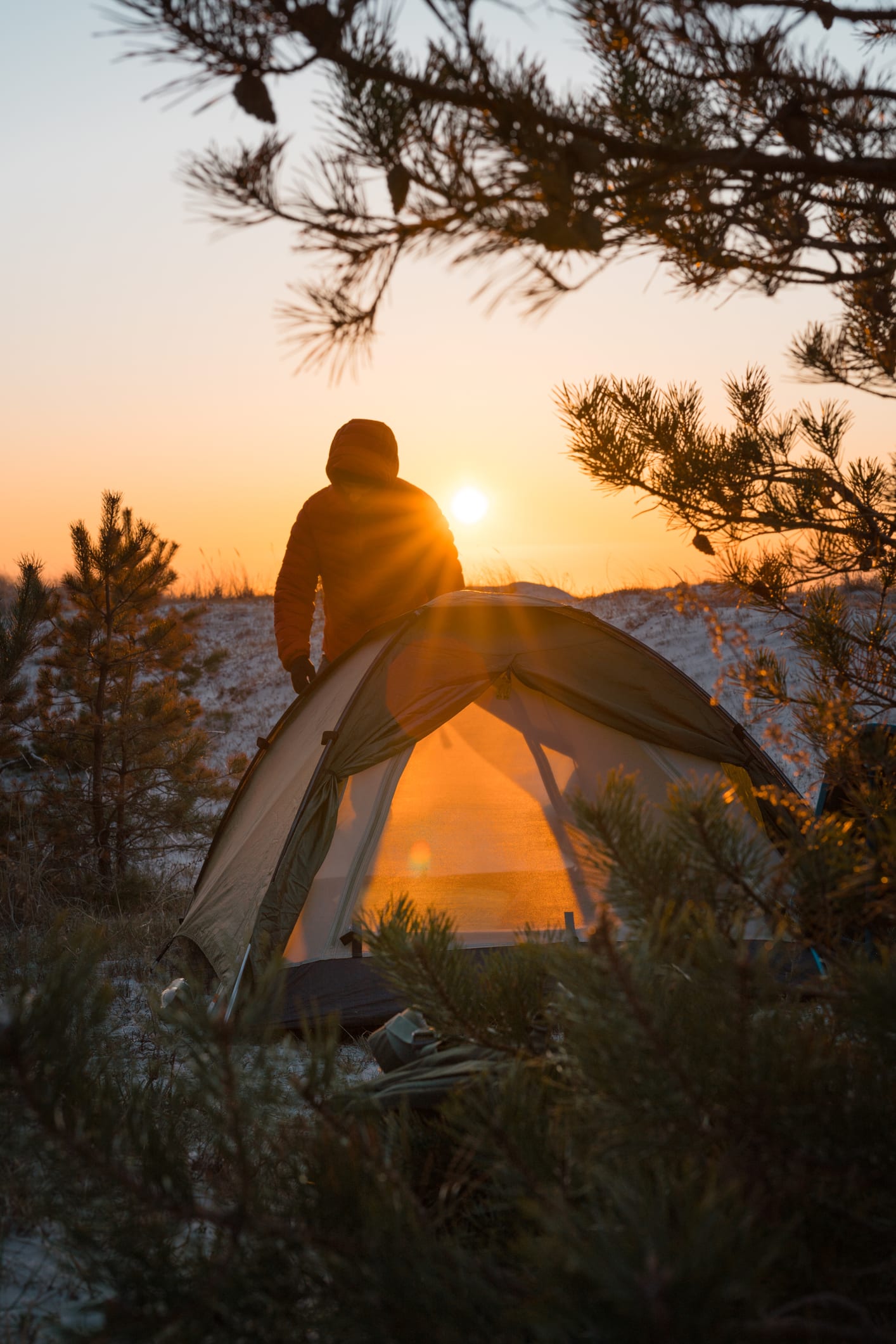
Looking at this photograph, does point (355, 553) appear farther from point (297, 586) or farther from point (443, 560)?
point (443, 560)

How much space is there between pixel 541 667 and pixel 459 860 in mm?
893

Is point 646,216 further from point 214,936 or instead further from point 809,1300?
point 214,936

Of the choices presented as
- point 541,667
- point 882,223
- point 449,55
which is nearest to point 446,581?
point 541,667

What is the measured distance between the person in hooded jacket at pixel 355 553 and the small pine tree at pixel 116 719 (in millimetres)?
1401

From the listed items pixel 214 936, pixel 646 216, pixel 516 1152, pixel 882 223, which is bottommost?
pixel 214 936

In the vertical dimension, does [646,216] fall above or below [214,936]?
above

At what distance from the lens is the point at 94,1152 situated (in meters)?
1.06

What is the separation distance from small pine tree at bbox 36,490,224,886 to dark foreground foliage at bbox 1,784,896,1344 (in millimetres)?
4794

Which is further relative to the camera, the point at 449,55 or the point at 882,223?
the point at 882,223

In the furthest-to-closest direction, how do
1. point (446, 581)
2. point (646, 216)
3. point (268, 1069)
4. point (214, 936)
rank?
point (446, 581) → point (214, 936) → point (646, 216) → point (268, 1069)

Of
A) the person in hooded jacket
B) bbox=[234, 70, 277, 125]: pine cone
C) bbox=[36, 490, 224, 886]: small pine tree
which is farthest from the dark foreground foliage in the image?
bbox=[36, 490, 224, 886]: small pine tree

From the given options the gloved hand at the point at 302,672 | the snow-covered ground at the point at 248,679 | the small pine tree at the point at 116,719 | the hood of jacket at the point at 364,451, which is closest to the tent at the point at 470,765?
the snow-covered ground at the point at 248,679

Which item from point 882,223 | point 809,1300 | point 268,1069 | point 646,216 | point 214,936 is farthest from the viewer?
point 214,936

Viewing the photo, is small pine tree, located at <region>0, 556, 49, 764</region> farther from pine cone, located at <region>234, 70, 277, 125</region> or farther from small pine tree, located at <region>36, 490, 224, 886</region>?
pine cone, located at <region>234, 70, 277, 125</region>
